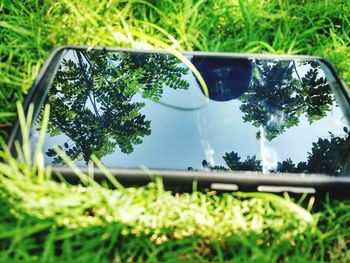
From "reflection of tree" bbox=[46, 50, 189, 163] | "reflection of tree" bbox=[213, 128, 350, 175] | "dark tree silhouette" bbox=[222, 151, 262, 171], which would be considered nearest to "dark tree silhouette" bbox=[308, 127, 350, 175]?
"reflection of tree" bbox=[213, 128, 350, 175]

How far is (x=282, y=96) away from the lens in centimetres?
127

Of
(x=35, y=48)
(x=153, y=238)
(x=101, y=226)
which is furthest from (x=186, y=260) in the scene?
(x=35, y=48)

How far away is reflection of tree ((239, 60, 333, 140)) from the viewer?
46.9 inches

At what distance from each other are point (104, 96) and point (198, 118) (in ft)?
0.87

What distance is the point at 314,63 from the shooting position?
1.38 metres

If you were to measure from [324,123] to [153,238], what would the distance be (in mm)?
548

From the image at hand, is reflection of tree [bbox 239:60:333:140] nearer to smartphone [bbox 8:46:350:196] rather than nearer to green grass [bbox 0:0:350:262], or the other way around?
smartphone [bbox 8:46:350:196]

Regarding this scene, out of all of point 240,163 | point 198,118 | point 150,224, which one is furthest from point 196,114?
point 150,224

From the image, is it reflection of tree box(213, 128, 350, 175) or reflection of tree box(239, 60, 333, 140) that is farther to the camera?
reflection of tree box(239, 60, 333, 140)

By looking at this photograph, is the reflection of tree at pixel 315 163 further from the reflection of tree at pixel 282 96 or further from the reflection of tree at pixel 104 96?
the reflection of tree at pixel 104 96

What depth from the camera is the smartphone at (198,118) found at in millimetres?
1032

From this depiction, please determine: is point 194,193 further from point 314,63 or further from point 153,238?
point 314,63

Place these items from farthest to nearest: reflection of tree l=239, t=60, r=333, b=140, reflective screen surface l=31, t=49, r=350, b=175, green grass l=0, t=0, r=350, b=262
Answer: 1. reflection of tree l=239, t=60, r=333, b=140
2. reflective screen surface l=31, t=49, r=350, b=175
3. green grass l=0, t=0, r=350, b=262


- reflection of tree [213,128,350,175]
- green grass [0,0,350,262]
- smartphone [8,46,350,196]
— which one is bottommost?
green grass [0,0,350,262]
